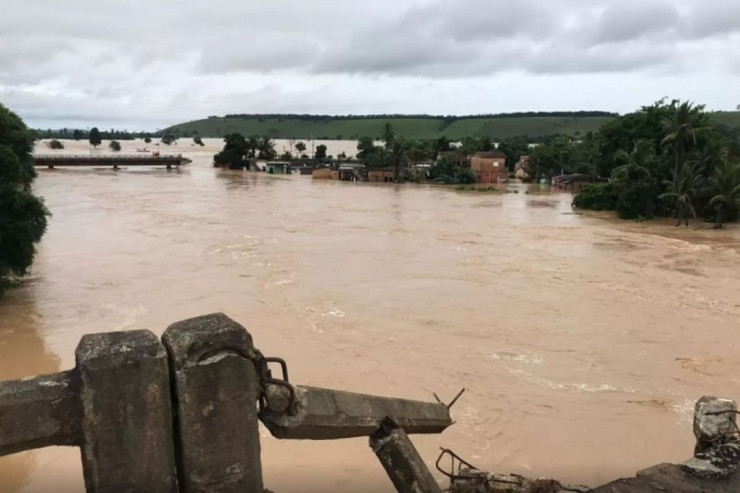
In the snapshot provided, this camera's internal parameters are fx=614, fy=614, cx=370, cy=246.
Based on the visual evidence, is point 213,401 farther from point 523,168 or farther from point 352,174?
point 523,168

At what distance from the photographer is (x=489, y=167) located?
74.9 m

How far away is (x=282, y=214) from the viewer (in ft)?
137

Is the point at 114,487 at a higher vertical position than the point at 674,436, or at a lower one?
higher

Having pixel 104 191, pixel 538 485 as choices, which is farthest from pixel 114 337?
pixel 104 191

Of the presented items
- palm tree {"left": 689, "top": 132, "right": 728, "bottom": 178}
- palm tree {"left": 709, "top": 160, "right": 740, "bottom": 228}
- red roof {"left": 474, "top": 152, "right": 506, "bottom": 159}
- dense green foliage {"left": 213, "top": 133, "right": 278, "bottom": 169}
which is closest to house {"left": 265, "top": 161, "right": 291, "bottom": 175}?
dense green foliage {"left": 213, "top": 133, "right": 278, "bottom": 169}

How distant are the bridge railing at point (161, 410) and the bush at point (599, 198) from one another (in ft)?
155

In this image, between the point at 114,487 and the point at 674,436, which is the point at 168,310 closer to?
the point at 674,436

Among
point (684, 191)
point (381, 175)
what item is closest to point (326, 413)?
point (684, 191)

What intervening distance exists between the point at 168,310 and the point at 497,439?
10832 mm

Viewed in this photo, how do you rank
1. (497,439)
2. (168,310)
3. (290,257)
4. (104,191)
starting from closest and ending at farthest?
(497,439) → (168,310) → (290,257) → (104,191)

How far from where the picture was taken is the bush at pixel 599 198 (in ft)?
155

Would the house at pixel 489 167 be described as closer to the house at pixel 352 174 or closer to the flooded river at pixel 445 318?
the house at pixel 352 174

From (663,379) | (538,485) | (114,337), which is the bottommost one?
(663,379)

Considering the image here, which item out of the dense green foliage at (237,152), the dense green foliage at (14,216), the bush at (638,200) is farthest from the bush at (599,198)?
the dense green foliage at (237,152)
